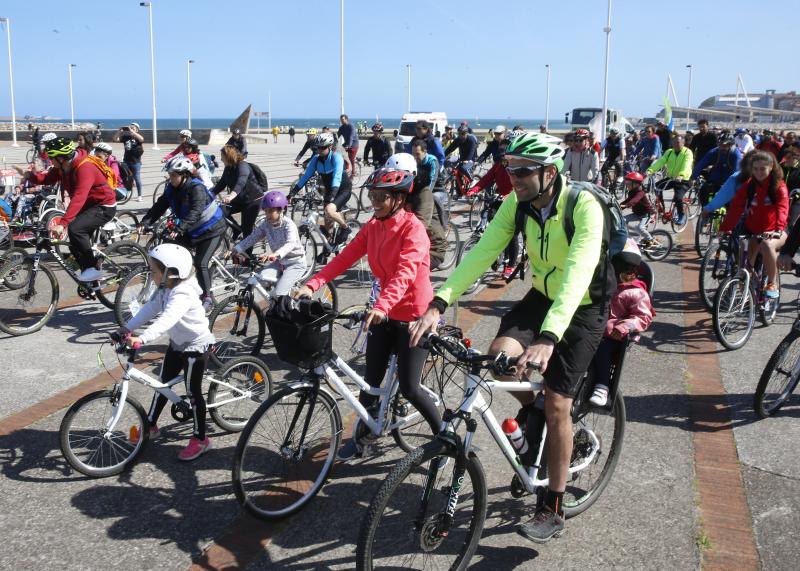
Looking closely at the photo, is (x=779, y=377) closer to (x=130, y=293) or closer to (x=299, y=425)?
(x=299, y=425)

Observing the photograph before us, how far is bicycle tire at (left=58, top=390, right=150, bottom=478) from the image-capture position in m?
4.23

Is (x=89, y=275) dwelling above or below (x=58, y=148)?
below

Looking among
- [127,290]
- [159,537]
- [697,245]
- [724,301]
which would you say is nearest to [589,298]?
[159,537]

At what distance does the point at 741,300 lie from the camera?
737 centimetres

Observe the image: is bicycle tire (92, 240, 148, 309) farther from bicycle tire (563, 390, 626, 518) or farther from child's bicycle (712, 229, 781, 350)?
child's bicycle (712, 229, 781, 350)

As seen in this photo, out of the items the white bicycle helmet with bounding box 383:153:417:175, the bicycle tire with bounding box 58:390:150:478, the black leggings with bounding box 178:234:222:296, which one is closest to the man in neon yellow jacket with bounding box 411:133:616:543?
the white bicycle helmet with bounding box 383:153:417:175

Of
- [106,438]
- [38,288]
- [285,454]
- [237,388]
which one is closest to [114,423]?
[106,438]

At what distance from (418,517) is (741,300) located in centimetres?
551

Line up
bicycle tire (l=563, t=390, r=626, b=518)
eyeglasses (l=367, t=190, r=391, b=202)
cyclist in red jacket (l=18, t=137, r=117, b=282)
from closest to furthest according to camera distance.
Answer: bicycle tire (l=563, t=390, r=626, b=518), eyeglasses (l=367, t=190, r=391, b=202), cyclist in red jacket (l=18, t=137, r=117, b=282)

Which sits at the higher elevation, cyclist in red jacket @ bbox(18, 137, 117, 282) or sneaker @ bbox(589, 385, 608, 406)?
cyclist in red jacket @ bbox(18, 137, 117, 282)

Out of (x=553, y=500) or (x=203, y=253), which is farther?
(x=203, y=253)

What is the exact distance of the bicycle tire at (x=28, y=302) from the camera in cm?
721

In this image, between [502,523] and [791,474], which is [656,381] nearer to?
[791,474]

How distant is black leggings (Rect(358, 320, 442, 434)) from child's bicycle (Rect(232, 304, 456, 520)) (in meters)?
0.07
